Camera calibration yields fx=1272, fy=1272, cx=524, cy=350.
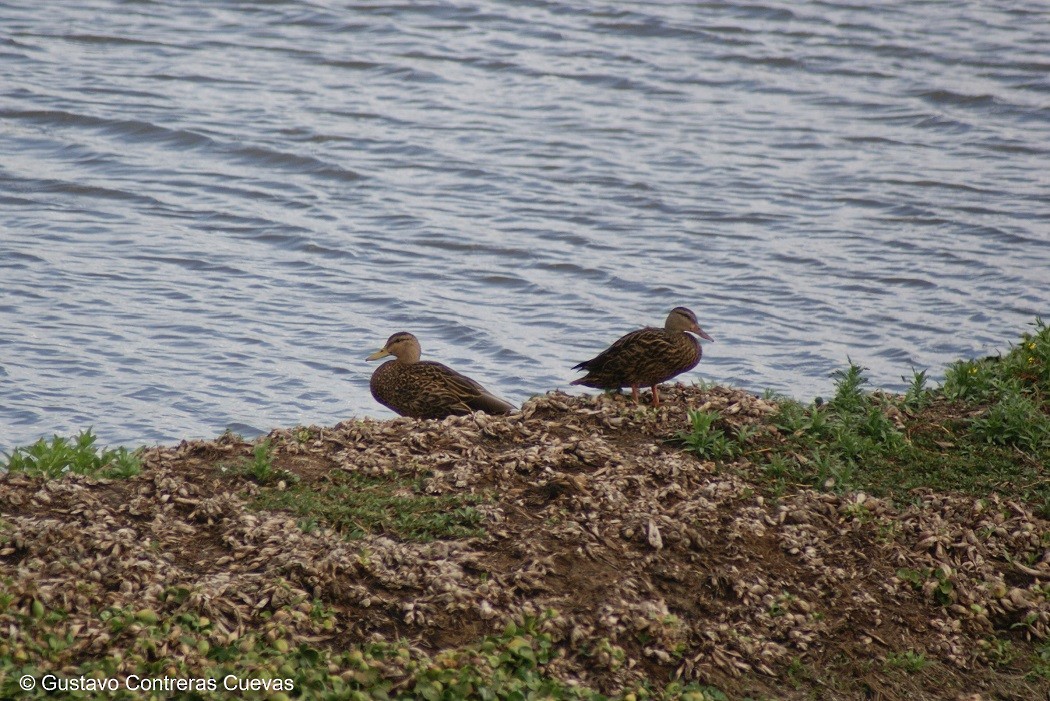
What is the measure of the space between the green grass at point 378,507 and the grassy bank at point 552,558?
1 cm

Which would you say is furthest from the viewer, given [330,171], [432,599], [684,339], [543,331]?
[330,171]

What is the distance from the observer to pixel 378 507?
6.01 metres

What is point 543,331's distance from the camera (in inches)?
442

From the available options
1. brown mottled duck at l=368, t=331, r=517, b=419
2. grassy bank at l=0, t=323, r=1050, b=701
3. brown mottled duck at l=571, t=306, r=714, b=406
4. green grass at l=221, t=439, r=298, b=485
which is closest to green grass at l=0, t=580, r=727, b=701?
grassy bank at l=0, t=323, r=1050, b=701

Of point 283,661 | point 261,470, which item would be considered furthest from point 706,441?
point 283,661

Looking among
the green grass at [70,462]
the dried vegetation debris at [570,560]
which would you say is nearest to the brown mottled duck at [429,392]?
the dried vegetation debris at [570,560]

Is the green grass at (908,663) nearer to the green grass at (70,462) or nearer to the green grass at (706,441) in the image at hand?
the green grass at (706,441)

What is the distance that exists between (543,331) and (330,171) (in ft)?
16.6

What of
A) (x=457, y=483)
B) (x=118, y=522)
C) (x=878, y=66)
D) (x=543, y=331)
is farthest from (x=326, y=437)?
(x=878, y=66)

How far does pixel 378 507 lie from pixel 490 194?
9007 mm

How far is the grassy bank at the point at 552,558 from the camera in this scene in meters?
4.96

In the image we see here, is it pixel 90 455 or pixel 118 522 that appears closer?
pixel 118 522

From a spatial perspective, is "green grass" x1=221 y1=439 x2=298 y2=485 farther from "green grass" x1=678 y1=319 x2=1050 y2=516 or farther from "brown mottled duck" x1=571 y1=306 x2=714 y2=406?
"brown mottled duck" x1=571 y1=306 x2=714 y2=406

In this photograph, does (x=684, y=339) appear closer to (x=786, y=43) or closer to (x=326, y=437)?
(x=326, y=437)
